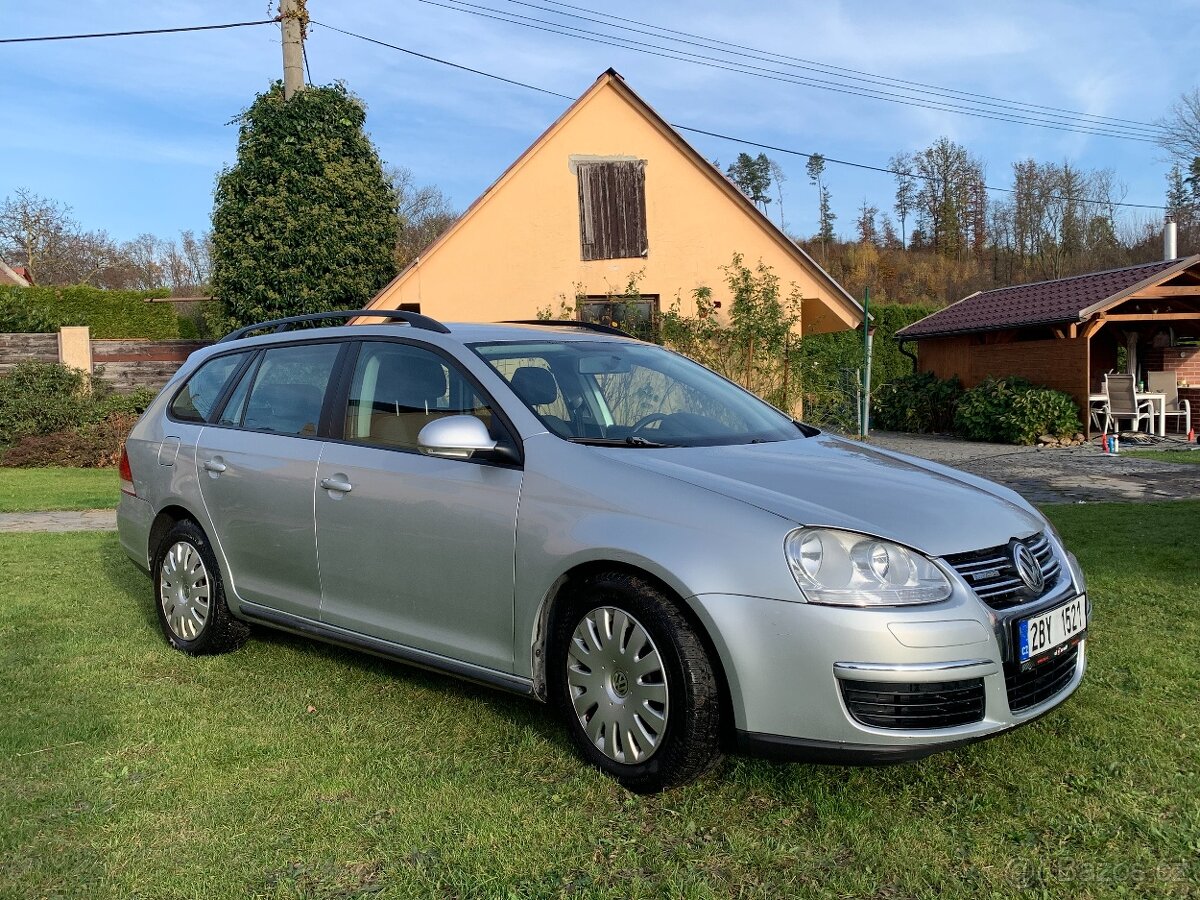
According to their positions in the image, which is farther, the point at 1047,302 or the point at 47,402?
the point at 1047,302

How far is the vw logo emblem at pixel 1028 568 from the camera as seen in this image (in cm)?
324

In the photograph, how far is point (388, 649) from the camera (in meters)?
4.13

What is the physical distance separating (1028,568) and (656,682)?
4.15ft

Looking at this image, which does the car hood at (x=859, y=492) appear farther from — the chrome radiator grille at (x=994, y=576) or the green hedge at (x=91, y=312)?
the green hedge at (x=91, y=312)

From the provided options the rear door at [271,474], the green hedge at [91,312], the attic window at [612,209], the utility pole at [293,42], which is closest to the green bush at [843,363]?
the attic window at [612,209]

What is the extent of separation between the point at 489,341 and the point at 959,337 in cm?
2150

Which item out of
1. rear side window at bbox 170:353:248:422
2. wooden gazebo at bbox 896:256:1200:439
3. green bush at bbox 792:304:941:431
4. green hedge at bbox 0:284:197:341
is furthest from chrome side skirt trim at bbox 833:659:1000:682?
green hedge at bbox 0:284:197:341

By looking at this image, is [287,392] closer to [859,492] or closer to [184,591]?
[184,591]

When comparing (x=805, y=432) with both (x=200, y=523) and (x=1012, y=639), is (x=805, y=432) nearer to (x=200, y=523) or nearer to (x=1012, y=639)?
(x=1012, y=639)

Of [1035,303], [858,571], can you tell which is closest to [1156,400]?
[1035,303]

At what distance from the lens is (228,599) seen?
194 inches

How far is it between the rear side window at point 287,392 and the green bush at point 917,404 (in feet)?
63.1

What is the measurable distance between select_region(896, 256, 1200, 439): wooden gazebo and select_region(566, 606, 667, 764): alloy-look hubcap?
17833mm

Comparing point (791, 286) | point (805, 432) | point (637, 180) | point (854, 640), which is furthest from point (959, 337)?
point (854, 640)
